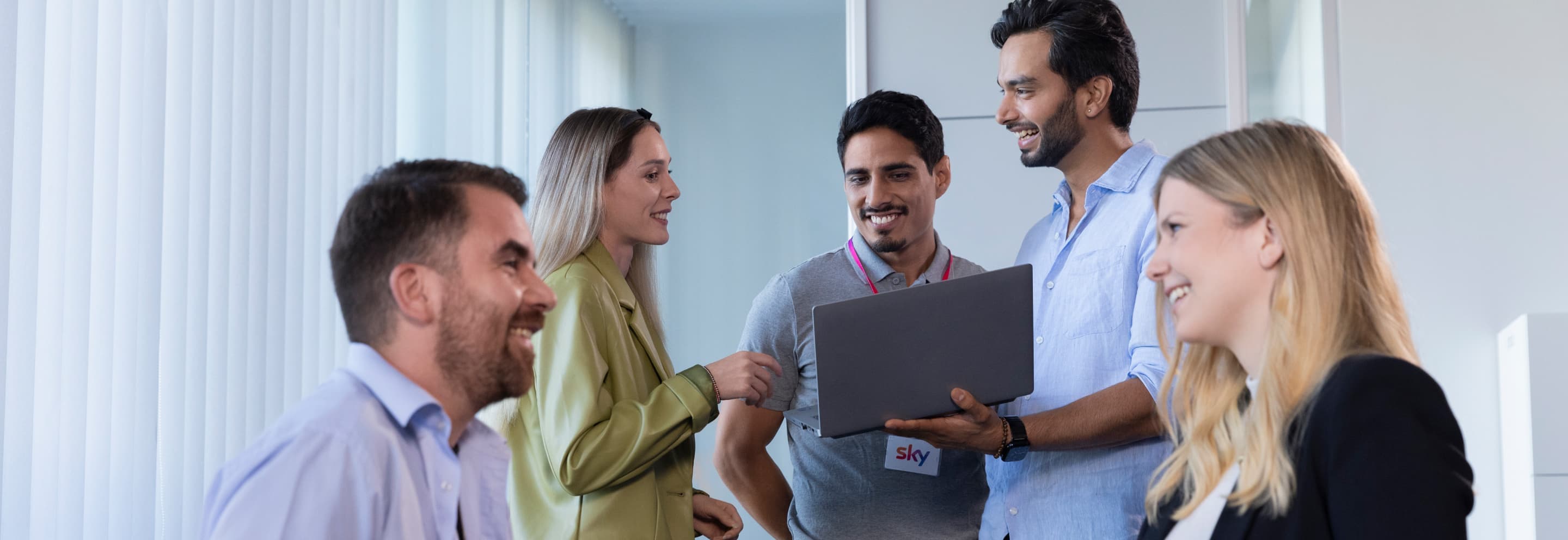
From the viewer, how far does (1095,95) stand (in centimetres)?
214

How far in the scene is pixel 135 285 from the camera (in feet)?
7.75

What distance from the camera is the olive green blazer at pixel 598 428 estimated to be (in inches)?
72.9

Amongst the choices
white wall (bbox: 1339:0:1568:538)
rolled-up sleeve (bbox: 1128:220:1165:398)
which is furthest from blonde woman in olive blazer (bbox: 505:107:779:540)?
white wall (bbox: 1339:0:1568:538)

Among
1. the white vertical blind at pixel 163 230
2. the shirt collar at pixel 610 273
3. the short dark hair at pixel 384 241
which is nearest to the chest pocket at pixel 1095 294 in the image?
the shirt collar at pixel 610 273

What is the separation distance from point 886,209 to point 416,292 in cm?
135

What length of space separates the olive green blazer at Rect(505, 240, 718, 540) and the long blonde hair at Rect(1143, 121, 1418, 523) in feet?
2.70

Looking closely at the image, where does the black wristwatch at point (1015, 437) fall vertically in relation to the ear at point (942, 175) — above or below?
below

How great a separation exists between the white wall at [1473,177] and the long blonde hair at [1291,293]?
6.18 feet

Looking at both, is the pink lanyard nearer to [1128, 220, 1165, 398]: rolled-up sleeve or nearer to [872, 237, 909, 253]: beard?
[872, 237, 909, 253]: beard

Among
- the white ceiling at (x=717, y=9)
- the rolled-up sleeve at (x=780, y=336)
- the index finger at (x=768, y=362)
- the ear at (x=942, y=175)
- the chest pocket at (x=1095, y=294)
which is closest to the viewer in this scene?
the chest pocket at (x=1095, y=294)

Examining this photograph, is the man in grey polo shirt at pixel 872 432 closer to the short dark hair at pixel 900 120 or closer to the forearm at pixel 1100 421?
the short dark hair at pixel 900 120

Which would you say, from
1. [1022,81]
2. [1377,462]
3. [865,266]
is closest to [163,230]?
[865,266]

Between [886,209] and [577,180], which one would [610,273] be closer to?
[577,180]

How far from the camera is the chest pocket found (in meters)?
1.93
